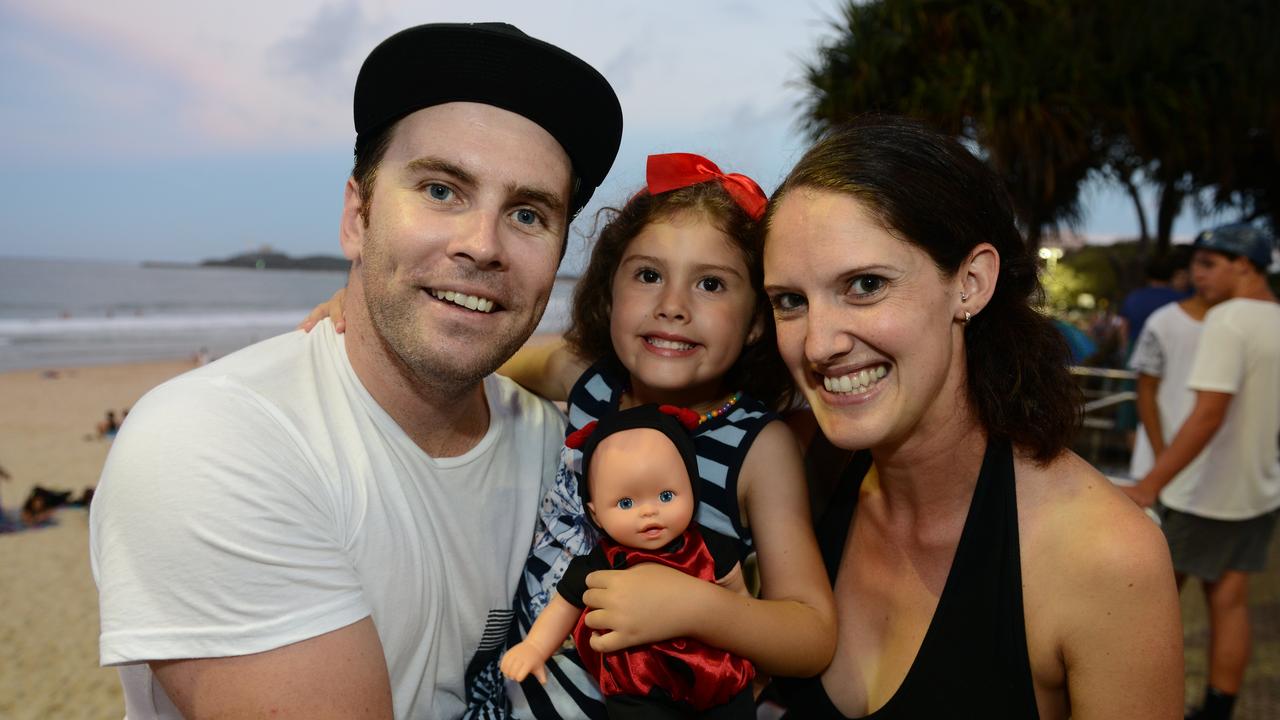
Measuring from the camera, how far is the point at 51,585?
586 centimetres

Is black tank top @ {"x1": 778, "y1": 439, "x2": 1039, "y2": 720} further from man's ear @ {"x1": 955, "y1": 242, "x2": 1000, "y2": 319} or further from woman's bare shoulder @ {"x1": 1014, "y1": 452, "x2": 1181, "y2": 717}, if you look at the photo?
man's ear @ {"x1": 955, "y1": 242, "x2": 1000, "y2": 319}

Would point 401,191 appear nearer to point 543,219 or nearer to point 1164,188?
point 543,219

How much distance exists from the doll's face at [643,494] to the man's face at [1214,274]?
4.27 meters

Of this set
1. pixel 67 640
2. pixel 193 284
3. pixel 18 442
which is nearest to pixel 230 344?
pixel 18 442

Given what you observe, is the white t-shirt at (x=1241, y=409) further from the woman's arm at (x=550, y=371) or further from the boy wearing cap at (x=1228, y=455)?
the woman's arm at (x=550, y=371)

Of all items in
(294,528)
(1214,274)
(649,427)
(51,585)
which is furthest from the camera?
(51,585)

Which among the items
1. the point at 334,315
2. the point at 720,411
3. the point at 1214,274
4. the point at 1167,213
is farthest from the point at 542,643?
the point at 1167,213

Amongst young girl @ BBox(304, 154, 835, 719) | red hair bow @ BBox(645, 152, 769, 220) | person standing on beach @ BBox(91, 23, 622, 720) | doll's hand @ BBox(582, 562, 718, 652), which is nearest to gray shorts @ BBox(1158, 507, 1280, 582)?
young girl @ BBox(304, 154, 835, 719)

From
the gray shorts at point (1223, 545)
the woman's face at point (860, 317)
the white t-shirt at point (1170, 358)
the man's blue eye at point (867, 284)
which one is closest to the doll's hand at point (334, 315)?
the woman's face at point (860, 317)

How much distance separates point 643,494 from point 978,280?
92 cm

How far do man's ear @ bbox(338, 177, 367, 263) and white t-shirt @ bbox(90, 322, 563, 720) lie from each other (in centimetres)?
23

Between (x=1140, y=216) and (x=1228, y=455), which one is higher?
(x=1140, y=216)

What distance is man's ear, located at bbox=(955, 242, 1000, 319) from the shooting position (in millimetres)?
1785

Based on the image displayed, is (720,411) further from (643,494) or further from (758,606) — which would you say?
(758,606)
